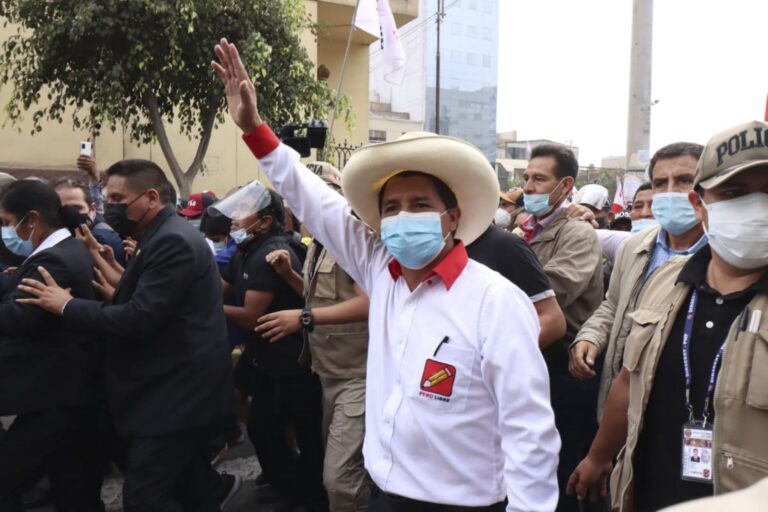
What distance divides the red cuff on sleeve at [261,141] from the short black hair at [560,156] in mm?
2049

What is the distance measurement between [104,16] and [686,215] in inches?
346

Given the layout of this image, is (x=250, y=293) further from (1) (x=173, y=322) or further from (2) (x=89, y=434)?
(2) (x=89, y=434)

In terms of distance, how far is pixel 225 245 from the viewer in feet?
16.2

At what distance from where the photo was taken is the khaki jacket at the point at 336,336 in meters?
3.50

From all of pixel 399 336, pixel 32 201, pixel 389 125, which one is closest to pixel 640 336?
pixel 399 336

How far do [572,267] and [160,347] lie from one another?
2.13m

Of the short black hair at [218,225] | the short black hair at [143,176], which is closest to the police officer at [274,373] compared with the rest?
the short black hair at [143,176]

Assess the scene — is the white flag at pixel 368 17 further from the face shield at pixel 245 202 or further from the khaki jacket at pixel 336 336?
the khaki jacket at pixel 336 336

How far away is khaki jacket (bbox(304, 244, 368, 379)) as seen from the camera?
3496 millimetres

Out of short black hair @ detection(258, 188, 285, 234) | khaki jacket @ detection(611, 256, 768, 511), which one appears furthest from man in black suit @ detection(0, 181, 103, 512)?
khaki jacket @ detection(611, 256, 768, 511)

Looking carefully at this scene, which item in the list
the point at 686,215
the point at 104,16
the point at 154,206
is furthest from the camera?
the point at 104,16

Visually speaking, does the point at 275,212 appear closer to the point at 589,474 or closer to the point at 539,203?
the point at 539,203

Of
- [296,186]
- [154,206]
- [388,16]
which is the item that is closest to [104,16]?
[388,16]

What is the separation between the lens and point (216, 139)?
14.7 m
